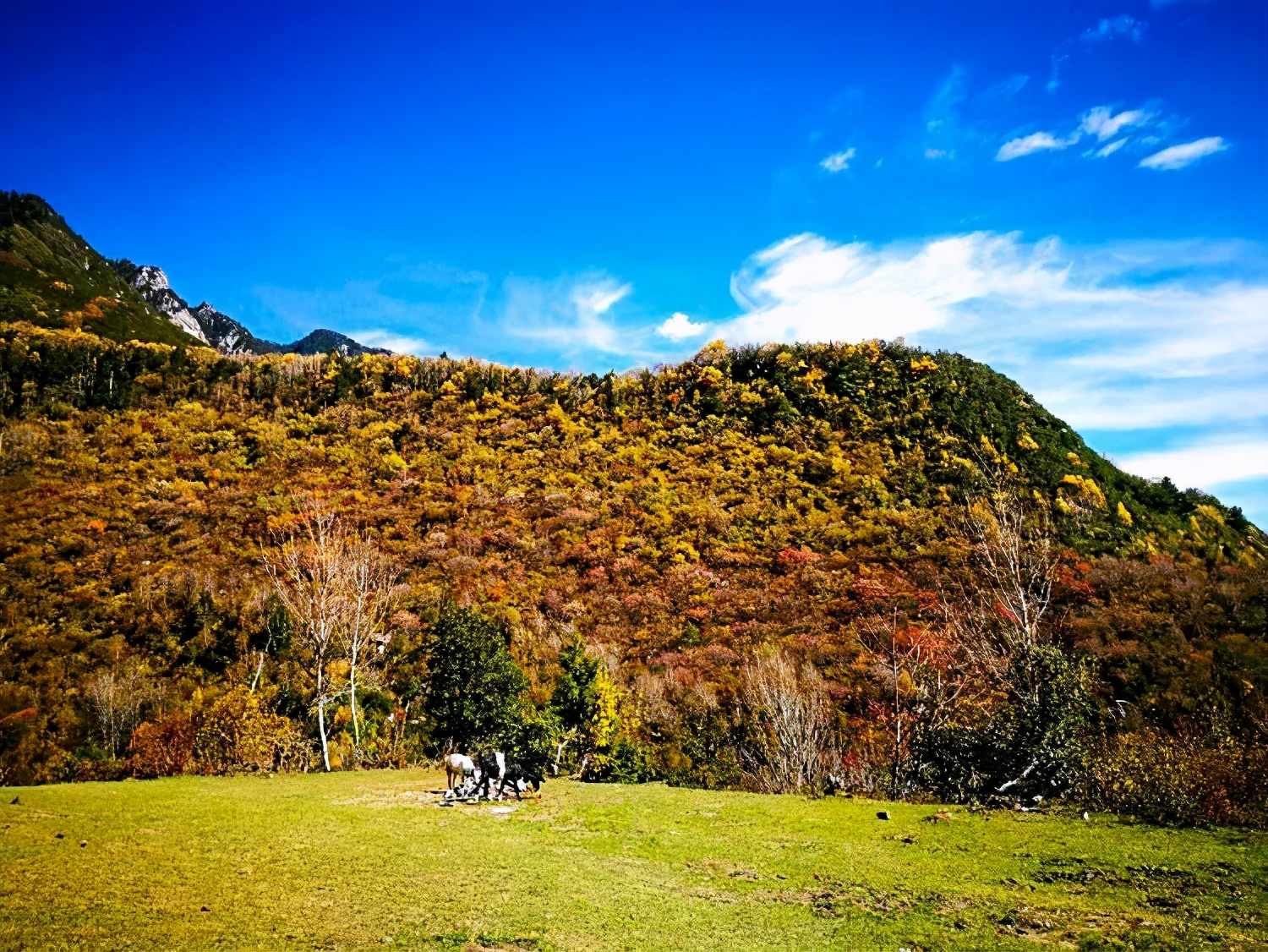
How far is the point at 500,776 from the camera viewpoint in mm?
13898

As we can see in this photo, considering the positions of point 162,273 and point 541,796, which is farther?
point 162,273

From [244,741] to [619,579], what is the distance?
26.3m

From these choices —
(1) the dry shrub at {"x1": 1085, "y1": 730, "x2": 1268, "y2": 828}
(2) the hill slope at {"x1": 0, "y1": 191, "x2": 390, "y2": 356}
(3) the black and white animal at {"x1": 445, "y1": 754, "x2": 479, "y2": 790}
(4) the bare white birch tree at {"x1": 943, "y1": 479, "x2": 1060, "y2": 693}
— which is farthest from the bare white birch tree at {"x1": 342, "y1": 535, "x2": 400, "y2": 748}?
(2) the hill slope at {"x1": 0, "y1": 191, "x2": 390, "y2": 356}

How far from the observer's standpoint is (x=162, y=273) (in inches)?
6457

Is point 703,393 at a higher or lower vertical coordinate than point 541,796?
higher

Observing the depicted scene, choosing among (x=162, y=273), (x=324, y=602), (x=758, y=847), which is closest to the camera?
(x=758, y=847)

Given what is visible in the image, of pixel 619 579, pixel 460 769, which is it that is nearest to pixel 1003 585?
pixel 460 769

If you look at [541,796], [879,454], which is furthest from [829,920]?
[879,454]

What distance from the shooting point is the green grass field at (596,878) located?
626 cm

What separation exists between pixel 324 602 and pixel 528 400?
45890mm

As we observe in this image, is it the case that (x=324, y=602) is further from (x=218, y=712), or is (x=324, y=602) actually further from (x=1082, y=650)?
(x=1082, y=650)

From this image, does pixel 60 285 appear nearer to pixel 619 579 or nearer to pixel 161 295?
pixel 161 295

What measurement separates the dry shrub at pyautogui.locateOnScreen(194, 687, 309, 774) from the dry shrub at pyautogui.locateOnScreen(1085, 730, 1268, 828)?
20164mm

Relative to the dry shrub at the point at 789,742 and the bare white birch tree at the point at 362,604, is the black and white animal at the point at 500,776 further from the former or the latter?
the bare white birch tree at the point at 362,604
